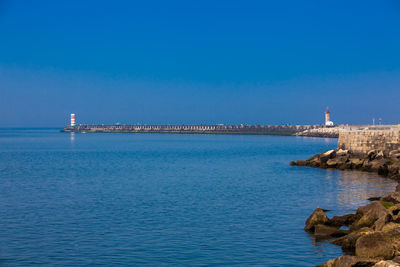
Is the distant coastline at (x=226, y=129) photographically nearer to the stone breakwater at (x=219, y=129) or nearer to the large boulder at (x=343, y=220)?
the stone breakwater at (x=219, y=129)

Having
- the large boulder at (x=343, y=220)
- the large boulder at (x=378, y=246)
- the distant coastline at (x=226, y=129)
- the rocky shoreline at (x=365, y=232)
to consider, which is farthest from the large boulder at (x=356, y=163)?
the distant coastline at (x=226, y=129)

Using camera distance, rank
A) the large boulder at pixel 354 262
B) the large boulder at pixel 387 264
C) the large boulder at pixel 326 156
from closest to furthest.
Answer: the large boulder at pixel 387 264
the large boulder at pixel 354 262
the large boulder at pixel 326 156

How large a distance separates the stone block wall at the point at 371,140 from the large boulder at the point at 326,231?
1597 centimetres

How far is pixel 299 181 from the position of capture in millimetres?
21719

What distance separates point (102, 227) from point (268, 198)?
21.5ft

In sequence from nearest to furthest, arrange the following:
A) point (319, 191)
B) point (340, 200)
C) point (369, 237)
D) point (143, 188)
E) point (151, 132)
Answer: point (369, 237) < point (340, 200) < point (319, 191) < point (143, 188) < point (151, 132)

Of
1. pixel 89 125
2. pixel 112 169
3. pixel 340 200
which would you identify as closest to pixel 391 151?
pixel 340 200

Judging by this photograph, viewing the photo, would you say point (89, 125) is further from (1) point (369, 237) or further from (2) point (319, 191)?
(1) point (369, 237)

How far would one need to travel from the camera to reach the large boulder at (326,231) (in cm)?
1090

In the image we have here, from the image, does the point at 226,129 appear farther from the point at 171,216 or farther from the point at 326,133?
the point at 171,216

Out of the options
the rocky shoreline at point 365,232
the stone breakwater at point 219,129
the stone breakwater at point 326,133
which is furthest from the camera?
the stone breakwater at point 219,129

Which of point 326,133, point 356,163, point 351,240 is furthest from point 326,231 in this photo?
point 326,133

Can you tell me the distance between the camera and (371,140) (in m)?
27.6

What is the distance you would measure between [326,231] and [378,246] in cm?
279
